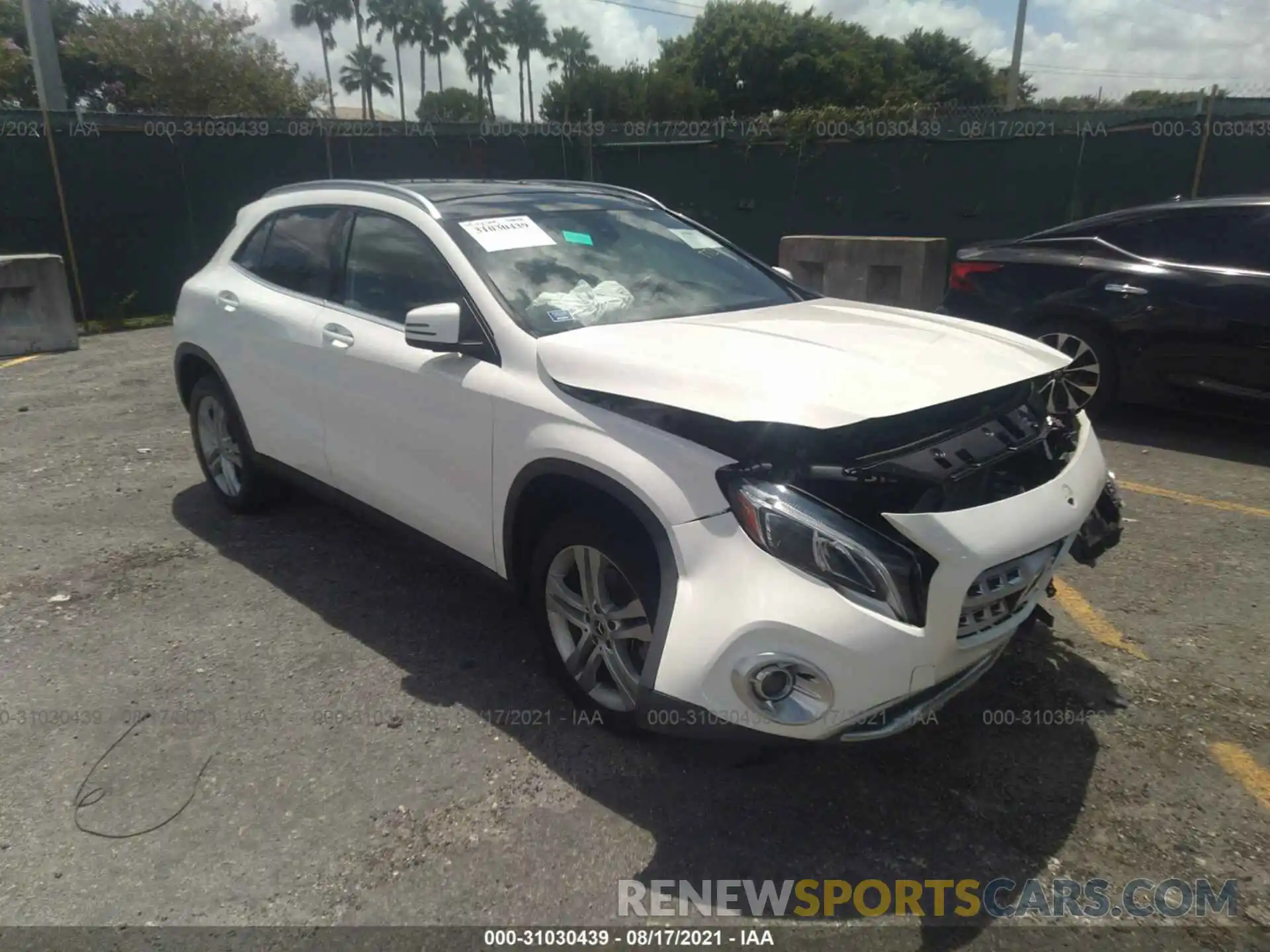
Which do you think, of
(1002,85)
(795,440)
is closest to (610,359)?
(795,440)

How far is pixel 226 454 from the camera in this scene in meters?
5.02

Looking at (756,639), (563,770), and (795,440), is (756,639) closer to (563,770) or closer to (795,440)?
A: (795,440)

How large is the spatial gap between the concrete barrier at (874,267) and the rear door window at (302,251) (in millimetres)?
5229

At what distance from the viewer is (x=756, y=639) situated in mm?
2336

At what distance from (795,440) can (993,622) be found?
29.4 inches

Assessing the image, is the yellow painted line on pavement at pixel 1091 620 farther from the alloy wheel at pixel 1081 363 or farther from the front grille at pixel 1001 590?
the alloy wheel at pixel 1081 363

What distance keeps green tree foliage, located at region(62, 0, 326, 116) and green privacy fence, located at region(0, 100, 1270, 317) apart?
597 inches

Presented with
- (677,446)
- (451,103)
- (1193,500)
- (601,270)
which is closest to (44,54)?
(601,270)

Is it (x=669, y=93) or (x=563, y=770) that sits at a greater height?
(x=669, y=93)

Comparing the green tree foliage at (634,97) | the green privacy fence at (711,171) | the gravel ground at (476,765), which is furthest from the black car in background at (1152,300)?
the green tree foliage at (634,97)

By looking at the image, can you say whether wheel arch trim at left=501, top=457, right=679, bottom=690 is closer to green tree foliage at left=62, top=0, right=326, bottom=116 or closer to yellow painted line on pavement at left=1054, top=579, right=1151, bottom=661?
yellow painted line on pavement at left=1054, top=579, right=1151, bottom=661

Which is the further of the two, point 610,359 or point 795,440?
point 610,359

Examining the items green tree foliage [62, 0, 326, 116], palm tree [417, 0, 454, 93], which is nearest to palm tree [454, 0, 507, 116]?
palm tree [417, 0, 454, 93]

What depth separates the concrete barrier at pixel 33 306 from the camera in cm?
996
